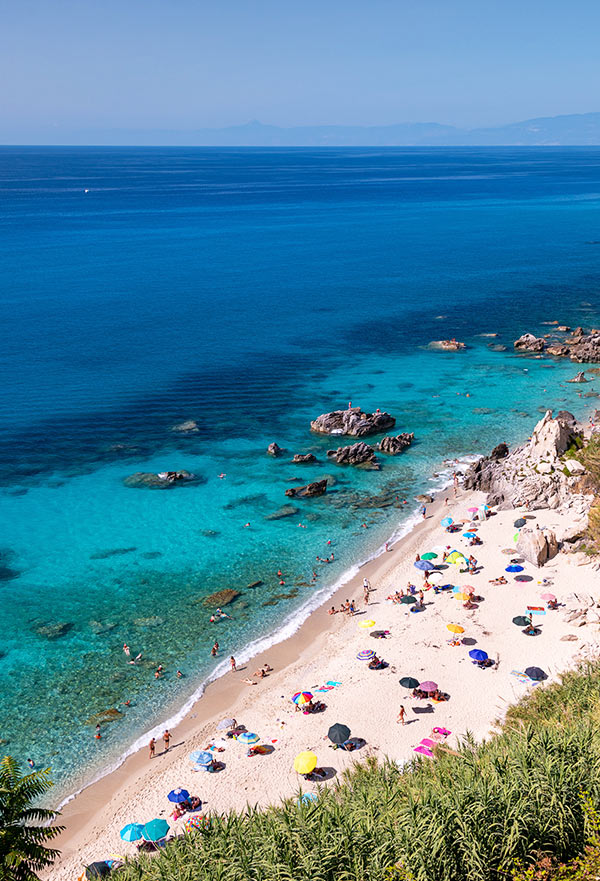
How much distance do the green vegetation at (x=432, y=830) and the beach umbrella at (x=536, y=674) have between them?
11.8m

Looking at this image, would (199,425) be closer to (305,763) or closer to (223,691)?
(223,691)

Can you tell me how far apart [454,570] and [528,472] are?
11.9 metres

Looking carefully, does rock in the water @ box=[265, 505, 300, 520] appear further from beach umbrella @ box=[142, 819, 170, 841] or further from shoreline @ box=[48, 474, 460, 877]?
beach umbrella @ box=[142, 819, 170, 841]

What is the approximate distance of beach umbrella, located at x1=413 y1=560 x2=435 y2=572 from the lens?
148 ft

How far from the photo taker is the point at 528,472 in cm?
5234

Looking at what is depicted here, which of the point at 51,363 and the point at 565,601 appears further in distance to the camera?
the point at 51,363

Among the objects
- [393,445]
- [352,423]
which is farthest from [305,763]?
[352,423]

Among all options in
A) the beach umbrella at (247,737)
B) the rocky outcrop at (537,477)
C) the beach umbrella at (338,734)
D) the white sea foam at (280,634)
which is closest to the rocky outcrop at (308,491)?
the white sea foam at (280,634)

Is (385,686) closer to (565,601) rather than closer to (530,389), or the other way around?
(565,601)

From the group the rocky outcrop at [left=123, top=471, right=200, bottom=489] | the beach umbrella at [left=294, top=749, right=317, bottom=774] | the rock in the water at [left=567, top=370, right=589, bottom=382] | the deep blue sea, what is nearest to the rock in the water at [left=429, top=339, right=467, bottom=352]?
the deep blue sea

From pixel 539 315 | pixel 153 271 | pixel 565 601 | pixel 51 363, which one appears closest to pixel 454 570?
pixel 565 601

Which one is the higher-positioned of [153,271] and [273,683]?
[153,271]

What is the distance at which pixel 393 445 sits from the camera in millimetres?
62438

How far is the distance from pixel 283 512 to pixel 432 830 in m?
34.9
